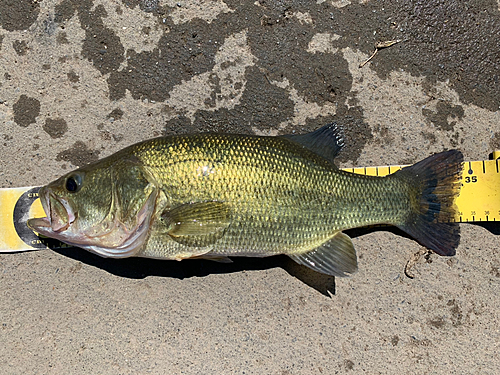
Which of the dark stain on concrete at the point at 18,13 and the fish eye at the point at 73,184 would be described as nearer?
the fish eye at the point at 73,184

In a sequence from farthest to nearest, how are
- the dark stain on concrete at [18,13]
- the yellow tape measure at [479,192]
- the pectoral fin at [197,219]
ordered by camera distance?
the dark stain on concrete at [18,13] < the yellow tape measure at [479,192] < the pectoral fin at [197,219]

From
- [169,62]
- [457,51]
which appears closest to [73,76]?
[169,62]

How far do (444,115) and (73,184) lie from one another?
9.31ft

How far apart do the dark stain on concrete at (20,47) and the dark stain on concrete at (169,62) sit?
2.33 ft

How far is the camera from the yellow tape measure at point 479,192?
2568 millimetres

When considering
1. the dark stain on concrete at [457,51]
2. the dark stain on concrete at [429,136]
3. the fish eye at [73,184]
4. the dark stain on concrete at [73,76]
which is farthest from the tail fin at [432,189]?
the dark stain on concrete at [73,76]

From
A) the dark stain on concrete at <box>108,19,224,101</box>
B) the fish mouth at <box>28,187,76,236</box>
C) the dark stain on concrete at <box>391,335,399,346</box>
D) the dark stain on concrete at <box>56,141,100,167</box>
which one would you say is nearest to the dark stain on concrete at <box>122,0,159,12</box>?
the dark stain on concrete at <box>108,19,224,101</box>

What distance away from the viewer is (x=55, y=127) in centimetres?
269

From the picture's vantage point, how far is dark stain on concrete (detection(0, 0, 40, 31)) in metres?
2.67

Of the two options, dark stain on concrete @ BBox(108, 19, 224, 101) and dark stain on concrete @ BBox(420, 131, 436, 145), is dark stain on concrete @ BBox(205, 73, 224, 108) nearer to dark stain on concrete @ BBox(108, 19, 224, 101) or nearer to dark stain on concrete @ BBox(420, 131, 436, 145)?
dark stain on concrete @ BBox(108, 19, 224, 101)

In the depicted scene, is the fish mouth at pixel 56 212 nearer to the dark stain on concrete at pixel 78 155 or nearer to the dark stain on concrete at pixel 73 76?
the dark stain on concrete at pixel 78 155

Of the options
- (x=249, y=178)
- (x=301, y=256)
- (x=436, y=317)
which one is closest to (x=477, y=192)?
(x=436, y=317)

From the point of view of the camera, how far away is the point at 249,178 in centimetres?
213

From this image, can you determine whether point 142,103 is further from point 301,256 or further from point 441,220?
point 441,220
